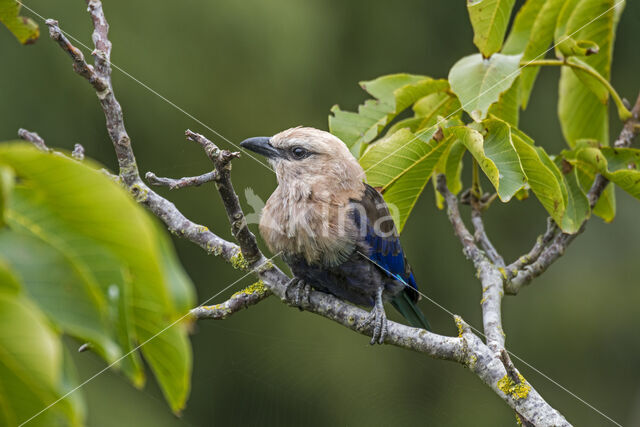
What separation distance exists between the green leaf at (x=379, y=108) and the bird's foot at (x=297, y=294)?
0.54m

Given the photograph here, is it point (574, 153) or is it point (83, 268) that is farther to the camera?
point (574, 153)

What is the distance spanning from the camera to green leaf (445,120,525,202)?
1938mm

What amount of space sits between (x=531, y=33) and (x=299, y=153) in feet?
3.44

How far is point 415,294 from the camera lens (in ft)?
10.3

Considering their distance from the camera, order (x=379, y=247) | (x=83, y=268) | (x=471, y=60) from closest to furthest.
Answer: (x=83, y=268)
(x=471, y=60)
(x=379, y=247)

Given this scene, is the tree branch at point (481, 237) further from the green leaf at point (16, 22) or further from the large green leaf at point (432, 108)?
the green leaf at point (16, 22)

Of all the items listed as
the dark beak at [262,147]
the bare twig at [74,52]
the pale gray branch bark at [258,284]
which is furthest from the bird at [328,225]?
the bare twig at [74,52]

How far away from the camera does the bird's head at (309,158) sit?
2758mm

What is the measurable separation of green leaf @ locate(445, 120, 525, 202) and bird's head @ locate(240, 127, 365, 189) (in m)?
0.67

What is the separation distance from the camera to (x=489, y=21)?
2.20m

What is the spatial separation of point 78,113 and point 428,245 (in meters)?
3.25

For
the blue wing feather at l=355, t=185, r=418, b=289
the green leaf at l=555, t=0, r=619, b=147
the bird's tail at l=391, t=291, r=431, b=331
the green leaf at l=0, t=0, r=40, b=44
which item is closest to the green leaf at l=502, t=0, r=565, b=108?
the green leaf at l=555, t=0, r=619, b=147

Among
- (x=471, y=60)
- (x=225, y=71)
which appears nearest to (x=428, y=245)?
(x=225, y=71)

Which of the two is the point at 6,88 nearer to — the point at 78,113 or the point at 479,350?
the point at 78,113
